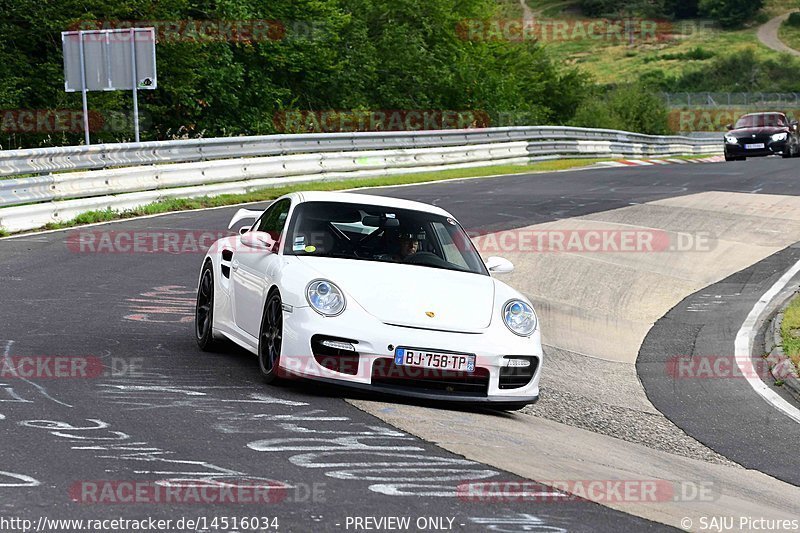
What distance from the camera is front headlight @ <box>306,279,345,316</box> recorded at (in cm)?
745

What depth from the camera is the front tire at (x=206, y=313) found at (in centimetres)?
916

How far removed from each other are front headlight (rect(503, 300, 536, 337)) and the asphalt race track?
120 cm

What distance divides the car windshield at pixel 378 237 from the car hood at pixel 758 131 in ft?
101

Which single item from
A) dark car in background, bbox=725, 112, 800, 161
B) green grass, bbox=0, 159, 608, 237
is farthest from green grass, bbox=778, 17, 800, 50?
green grass, bbox=0, 159, 608, 237

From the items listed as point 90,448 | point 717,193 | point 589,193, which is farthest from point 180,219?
point 90,448

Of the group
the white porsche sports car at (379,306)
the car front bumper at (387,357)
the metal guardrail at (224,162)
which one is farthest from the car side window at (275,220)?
the metal guardrail at (224,162)

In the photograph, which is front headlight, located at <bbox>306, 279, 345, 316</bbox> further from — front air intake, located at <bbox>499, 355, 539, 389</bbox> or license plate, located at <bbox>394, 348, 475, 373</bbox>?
front air intake, located at <bbox>499, 355, 539, 389</bbox>

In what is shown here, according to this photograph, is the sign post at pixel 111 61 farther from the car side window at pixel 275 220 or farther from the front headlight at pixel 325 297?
the front headlight at pixel 325 297

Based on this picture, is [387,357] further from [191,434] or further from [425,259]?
[191,434]

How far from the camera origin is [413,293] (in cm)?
768

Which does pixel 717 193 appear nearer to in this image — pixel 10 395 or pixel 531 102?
pixel 10 395

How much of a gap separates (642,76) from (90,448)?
109 meters

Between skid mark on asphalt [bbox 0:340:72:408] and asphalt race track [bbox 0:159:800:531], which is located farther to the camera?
skid mark on asphalt [bbox 0:340:72:408]

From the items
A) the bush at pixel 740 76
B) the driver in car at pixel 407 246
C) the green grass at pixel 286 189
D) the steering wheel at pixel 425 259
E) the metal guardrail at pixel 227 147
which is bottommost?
the green grass at pixel 286 189
